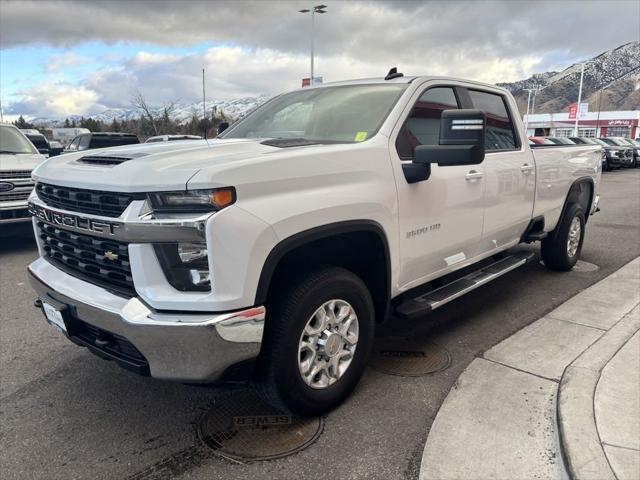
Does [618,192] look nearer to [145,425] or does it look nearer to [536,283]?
[536,283]

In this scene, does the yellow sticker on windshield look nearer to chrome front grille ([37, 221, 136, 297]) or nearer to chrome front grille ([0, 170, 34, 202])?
chrome front grille ([37, 221, 136, 297])

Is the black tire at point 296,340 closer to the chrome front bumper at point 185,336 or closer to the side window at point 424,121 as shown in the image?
the chrome front bumper at point 185,336

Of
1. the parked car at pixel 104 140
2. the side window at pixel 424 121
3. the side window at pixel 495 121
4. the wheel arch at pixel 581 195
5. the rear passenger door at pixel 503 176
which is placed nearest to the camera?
the side window at pixel 424 121

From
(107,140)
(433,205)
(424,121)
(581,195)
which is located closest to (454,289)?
(433,205)

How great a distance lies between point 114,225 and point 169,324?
22.2 inches

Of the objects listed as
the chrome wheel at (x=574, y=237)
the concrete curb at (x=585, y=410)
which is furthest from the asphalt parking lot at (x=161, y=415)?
the chrome wheel at (x=574, y=237)

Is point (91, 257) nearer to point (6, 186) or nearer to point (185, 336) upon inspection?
point (185, 336)

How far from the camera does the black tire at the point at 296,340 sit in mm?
2693

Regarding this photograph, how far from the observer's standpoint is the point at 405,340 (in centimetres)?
427

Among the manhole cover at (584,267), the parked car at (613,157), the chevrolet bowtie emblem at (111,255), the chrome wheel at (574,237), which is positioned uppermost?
the chevrolet bowtie emblem at (111,255)

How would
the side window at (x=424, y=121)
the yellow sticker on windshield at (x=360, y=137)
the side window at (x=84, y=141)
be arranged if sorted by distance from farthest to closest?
the side window at (x=84, y=141)
the side window at (x=424, y=121)
the yellow sticker on windshield at (x=360, y=137)

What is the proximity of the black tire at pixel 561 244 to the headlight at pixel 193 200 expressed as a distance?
4.58m

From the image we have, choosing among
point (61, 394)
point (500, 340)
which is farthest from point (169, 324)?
point (500, 340)

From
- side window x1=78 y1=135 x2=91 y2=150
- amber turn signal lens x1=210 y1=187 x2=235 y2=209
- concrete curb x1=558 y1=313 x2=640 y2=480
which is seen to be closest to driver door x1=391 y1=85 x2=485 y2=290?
concrete curb x1=558 y1=313 x2=640 y2=480
